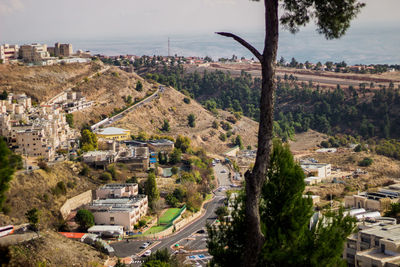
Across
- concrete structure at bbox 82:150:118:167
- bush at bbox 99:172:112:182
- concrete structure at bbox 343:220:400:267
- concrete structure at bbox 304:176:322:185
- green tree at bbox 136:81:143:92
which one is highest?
green tree at bbox 136:81:143:92

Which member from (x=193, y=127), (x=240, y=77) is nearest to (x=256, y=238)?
(x=193, y=127)

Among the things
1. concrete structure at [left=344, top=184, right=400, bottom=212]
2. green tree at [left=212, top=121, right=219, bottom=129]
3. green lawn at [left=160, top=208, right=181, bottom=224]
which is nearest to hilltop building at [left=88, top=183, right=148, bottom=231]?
green lawn at [left=160, top=208, right=181, bottom=224]

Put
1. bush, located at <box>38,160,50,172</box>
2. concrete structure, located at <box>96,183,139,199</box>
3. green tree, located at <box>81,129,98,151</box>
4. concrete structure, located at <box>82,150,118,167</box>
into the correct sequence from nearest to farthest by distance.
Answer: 1. bush, located at <box>38,160,50,172</box>
2. concrete structure, located at <box>96,183,139,199</box>
3. concrete structure, located at <box>82,150,118,167</box>
4. green tree, located at <box>81,129,98,151</box>

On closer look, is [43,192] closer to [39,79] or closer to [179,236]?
[179,236]

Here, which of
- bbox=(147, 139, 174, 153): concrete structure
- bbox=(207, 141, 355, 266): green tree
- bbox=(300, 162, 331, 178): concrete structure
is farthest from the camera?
bbox=(147, 139, 174, 153): concrete structure

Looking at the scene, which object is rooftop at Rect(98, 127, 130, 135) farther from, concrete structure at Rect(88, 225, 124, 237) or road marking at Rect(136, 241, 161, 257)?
road marking at Rect(136, 241, 161, 257)
